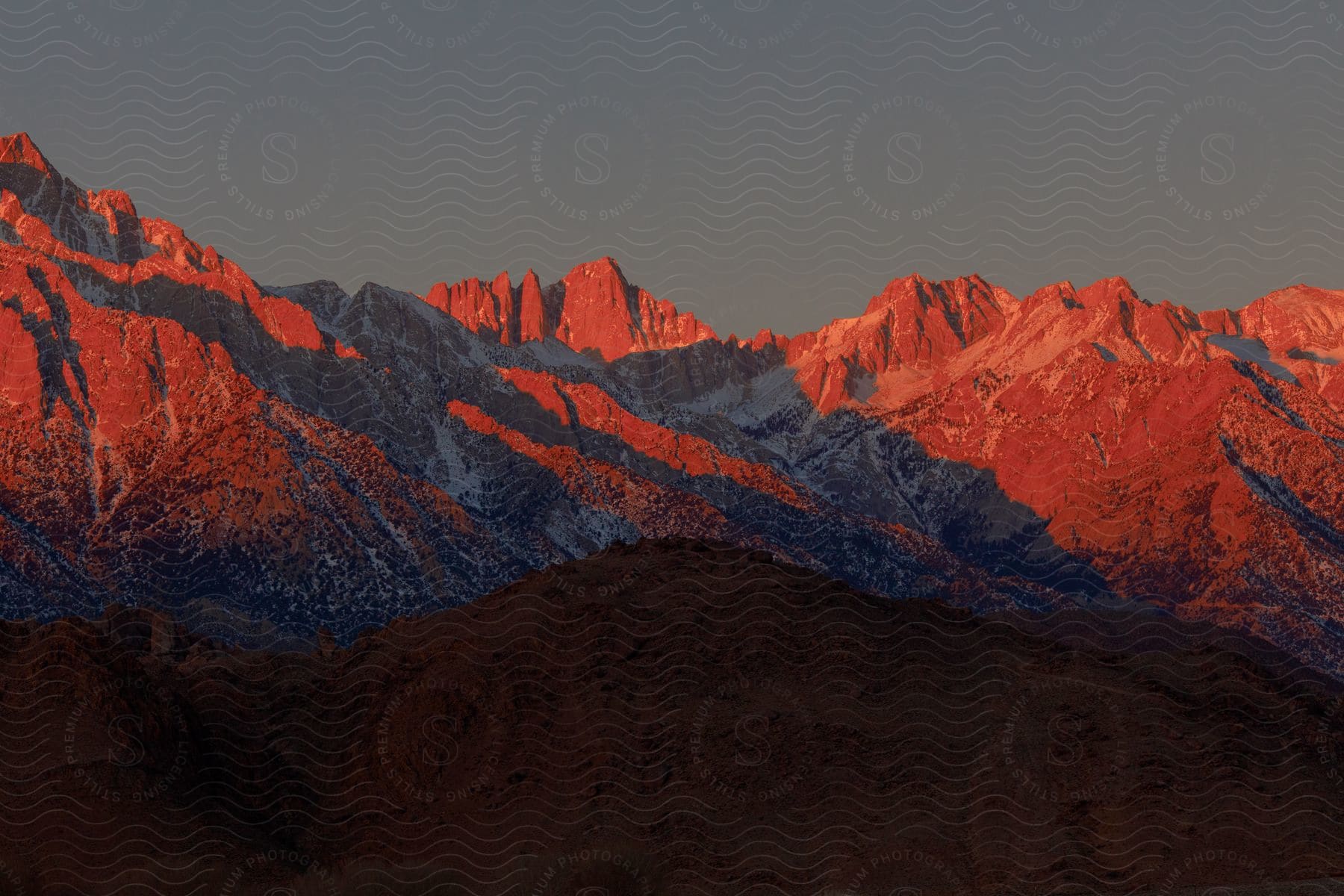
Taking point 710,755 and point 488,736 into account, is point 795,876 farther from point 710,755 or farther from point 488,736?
point 488,736

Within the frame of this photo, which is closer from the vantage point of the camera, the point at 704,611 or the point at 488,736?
the point at 488,736

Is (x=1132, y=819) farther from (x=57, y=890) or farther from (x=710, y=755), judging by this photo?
(x=57, y=890)

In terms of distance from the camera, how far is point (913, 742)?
67312mm

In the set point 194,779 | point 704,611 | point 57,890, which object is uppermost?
point 704,611

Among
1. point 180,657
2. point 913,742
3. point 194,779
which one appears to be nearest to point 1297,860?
point 913,742

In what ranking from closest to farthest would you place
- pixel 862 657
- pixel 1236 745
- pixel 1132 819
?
1. pixel 1132 819
2. pixel 1236 745
3. pixel 862 657

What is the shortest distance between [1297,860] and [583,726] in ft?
97.2

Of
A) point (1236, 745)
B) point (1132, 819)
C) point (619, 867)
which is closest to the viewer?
point (619, 867)

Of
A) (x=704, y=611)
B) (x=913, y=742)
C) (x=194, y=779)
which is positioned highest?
(x=704, y=611)

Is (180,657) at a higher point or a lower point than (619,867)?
higher

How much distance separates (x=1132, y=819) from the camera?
62.2 metres

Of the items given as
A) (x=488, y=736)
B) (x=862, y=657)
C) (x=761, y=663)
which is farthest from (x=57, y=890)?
(x=862, y=657)

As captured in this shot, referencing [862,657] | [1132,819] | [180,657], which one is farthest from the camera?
[180,657]

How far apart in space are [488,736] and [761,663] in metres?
13.2
